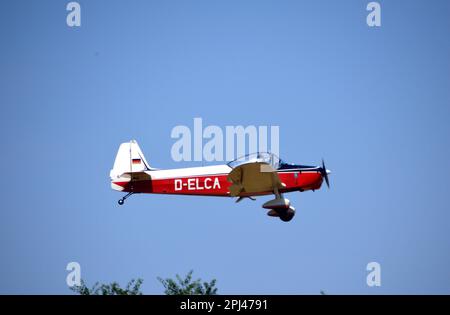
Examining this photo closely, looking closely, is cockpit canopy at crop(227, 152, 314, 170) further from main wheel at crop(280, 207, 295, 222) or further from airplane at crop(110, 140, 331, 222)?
main wheel at crop(280, 207, 295, 222)

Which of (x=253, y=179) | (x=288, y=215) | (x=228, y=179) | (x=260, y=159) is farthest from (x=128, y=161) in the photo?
(x=288, y=215)

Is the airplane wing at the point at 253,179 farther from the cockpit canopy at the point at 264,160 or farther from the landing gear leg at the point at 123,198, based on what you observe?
the landing gear leg at the point at 123,198

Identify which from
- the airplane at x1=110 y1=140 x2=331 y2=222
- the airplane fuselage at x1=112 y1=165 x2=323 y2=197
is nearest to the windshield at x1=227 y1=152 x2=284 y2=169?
the airplane at x1=110 y1=140 x2=331 y2=222

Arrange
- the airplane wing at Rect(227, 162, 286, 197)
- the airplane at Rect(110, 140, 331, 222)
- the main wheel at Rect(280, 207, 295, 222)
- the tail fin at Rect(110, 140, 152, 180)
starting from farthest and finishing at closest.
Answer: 1. the tail fin at Rect(110, 140, 152, 180)
2. the main wheel at Rect(280, 207, 295, 222)
3. the airplane at Rect(110, 140, 331, 222)
4. the airplane wing at Rect(227, 162, 286, 197)

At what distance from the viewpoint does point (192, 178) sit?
27266 mm

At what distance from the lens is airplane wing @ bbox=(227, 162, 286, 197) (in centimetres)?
2567

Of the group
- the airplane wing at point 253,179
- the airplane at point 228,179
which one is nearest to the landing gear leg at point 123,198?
the airplane at point 228,179
